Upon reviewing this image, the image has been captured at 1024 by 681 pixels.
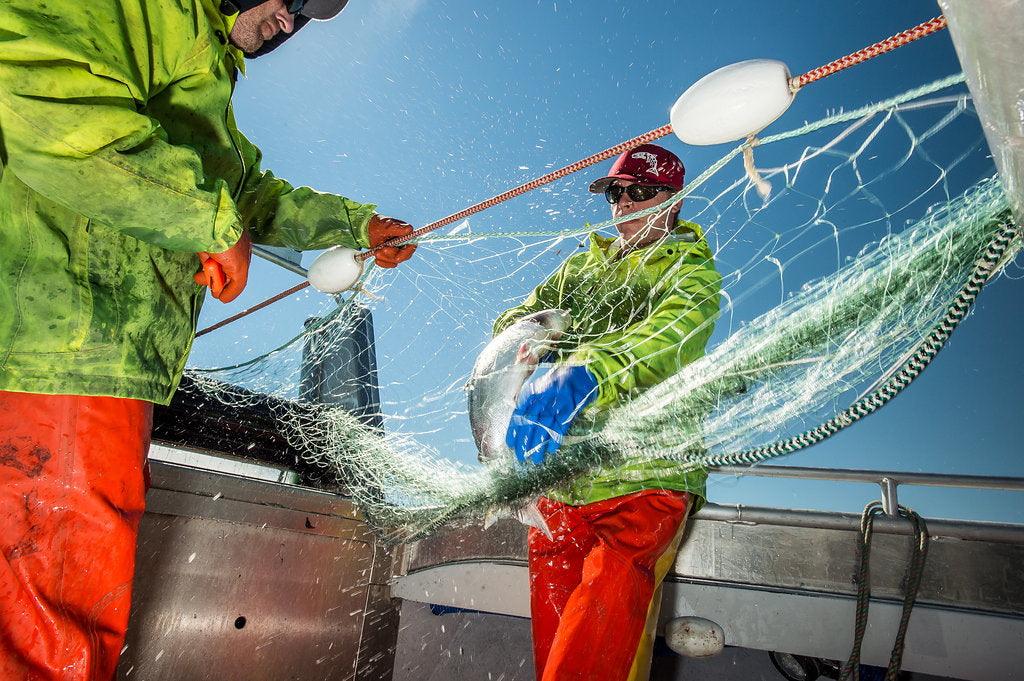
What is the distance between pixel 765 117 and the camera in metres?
1.42

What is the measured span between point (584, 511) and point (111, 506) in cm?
164

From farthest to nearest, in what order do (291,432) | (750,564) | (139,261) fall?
(291,432) → (750,564) → (139,261)

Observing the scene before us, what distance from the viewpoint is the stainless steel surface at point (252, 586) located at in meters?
2.70

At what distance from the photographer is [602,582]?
6.15ft

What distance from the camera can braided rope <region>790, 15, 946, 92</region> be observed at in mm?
1199

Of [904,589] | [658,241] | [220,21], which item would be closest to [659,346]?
[658,241]

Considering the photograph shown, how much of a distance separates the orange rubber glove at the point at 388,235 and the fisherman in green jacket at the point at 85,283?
3.67ft

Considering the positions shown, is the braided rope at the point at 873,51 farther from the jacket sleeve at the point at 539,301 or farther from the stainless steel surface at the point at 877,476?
the jacket sleeve at the point at 539,301

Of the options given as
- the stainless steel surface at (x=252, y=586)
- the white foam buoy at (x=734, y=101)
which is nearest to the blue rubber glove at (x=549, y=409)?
the white foam buoy at (x=734, y=101)

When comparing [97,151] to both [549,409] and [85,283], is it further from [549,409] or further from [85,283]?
[549,409]

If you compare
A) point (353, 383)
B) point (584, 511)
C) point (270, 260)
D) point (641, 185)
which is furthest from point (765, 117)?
point (353, 383)

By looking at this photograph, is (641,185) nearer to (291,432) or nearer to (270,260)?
(270,260)

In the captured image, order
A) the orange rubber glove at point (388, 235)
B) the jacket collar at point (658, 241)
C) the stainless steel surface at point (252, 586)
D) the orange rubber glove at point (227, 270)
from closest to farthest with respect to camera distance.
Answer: the orange rubber glove at point (227, 270)
the jacket collar at point (658, 241)
the stainless steel surface at point (252, 586)
the orange rubber glove at point (388, 235)

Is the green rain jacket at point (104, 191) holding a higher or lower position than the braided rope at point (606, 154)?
lower
